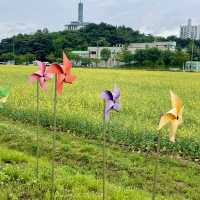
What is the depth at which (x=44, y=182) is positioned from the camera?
497 centimetres

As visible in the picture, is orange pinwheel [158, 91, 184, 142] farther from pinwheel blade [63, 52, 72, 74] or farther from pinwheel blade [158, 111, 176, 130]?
pinwheel blade [63, 52, 72, 74]

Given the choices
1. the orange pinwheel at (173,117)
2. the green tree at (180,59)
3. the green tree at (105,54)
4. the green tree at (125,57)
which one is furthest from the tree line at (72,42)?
the orange pinwheel at (173,117)

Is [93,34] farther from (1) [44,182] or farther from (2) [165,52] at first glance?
(1) [44,182]

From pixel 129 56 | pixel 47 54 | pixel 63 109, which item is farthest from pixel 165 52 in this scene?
pixel 63 109

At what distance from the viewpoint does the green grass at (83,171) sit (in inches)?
190

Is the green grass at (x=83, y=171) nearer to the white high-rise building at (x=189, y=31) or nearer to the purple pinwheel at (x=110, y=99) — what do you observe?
the purple pinwheel at (x=110, y=99)

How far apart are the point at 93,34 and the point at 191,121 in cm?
9411

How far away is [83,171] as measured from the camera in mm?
6223

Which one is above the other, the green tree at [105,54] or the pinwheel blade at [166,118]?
the pinwheel blade at [166,118]

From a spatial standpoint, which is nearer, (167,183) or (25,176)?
(25,176)

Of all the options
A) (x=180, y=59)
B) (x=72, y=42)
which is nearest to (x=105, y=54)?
(x=72, y=42)

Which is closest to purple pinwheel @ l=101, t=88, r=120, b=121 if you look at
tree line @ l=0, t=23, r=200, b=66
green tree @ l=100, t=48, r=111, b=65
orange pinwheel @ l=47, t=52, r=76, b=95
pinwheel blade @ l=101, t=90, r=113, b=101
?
pinwheel blade @ l=101, t=90, r=113, b=101

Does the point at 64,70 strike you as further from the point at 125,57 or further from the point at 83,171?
the point at 125,57

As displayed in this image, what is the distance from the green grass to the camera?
483cm
